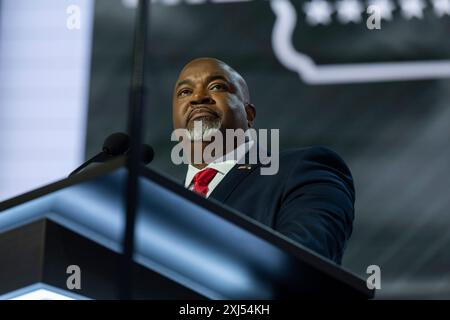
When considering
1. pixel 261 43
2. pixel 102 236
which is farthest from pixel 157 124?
pixel 102 236

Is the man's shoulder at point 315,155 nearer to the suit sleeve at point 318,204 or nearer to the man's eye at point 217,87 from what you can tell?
the suit sleeve at point 318,204

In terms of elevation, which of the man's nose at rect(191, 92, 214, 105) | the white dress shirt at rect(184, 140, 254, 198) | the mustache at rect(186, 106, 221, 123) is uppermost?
the man's nose at rect(191, 92, 214, 105)

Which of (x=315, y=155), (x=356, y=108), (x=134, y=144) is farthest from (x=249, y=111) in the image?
(x=134, y=144)

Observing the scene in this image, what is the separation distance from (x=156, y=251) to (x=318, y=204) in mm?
391

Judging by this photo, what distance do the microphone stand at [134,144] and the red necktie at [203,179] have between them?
0.90 m

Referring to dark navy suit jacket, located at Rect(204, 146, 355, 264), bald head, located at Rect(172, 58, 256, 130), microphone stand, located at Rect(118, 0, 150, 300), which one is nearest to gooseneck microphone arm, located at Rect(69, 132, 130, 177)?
dark navy suit jacket, located at Rect(204, 146, 355, 264)

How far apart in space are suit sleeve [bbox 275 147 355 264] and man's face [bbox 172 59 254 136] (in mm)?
394

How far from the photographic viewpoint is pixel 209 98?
2.06m

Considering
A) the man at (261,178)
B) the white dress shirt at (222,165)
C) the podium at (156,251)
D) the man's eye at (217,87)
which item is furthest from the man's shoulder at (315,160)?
the podium at (156,251)

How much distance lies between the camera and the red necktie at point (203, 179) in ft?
6.00

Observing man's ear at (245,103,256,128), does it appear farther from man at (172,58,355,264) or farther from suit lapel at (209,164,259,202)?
suit lapel at (209,164,259,202)

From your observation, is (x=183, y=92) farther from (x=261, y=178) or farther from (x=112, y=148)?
(x=112, y=148)

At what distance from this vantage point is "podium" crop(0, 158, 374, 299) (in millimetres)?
972

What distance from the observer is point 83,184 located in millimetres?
955
